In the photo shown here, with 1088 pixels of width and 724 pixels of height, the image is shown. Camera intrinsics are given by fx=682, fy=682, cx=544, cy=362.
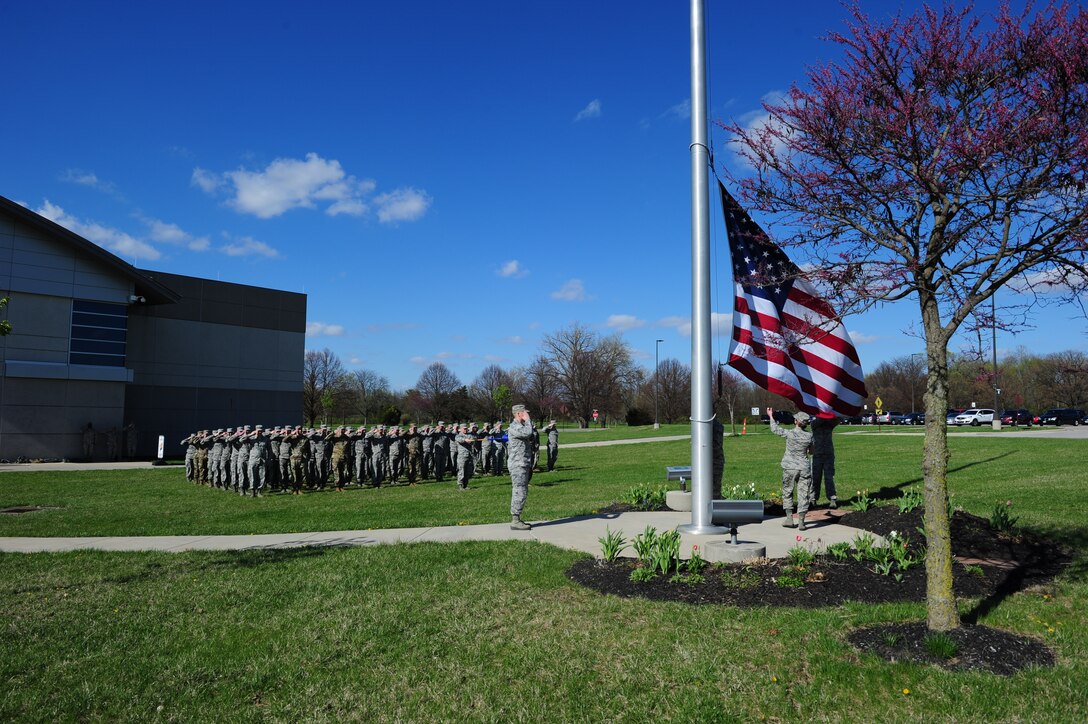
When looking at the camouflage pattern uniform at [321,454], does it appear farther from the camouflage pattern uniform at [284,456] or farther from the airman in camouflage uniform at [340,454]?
the camouflage pattern uniform at [284,456]

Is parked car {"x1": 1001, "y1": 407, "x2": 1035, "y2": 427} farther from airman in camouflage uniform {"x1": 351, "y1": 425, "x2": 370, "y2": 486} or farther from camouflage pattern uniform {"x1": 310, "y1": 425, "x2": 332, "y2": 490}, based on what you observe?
camouflage pattern uniform {"x1": 310, "y1": 425, "x2": 332, "y2": 490}

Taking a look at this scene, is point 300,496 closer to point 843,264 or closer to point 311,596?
point 311,596

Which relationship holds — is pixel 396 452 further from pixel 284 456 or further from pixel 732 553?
pixel 732 553

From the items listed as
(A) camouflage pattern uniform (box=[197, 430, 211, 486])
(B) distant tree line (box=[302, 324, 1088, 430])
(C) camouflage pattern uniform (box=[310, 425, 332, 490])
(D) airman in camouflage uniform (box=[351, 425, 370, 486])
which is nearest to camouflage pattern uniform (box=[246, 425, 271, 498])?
(C) camouflage pattern uniform (box=[310, 425, 332, 490])

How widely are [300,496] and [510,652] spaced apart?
1464 centimetres

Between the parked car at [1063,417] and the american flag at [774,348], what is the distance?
2402 inches

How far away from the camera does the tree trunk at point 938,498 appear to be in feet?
16.5

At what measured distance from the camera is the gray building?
106ft

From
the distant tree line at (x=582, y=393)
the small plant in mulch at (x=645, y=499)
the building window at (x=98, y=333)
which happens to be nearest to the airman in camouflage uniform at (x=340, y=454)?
the small plant in mulch at (x=645, y=499)

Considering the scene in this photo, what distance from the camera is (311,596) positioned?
6715 millimetres

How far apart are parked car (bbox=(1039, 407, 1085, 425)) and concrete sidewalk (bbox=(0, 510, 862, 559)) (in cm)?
6078

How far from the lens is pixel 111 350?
1369 inches

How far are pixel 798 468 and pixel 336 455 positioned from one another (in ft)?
46.1

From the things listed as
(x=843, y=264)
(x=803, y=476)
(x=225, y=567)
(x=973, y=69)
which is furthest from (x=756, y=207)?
(x=225, y=567)
